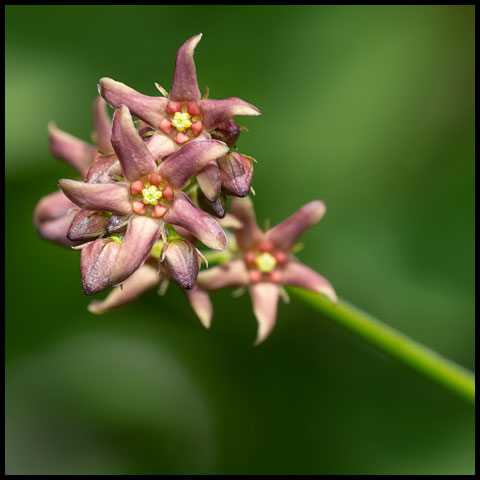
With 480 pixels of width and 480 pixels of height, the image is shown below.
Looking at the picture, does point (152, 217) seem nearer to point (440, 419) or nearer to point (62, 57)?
point (62, 57)

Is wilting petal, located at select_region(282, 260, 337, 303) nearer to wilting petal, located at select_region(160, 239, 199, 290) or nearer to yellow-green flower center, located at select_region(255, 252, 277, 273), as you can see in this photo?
yellow-green flower center, located at select_region(255, 252, 277, 273)

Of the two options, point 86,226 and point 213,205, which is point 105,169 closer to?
Answer: point 86,226

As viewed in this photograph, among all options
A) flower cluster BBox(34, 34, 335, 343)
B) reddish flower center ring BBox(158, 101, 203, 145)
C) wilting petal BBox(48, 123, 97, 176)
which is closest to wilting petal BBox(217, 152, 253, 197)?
flower cluster BBox(34, 34, 335, 343)

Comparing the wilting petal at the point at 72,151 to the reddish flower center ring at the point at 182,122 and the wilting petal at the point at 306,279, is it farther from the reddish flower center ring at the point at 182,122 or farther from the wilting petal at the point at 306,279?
the wilting petal at the point at 306,279

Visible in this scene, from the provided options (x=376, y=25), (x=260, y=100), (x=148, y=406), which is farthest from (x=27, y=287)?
(x=376, y=25)

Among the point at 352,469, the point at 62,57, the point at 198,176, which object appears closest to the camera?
the point at 198,176

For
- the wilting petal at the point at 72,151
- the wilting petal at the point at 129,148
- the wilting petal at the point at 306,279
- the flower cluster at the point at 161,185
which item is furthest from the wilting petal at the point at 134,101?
the wilting petal at the point at 306,279
